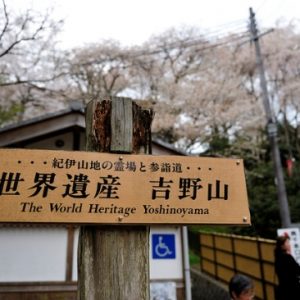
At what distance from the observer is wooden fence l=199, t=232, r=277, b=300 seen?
22.5 feet

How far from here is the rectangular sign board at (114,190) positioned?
164cm

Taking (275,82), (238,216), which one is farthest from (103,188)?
(275,82)

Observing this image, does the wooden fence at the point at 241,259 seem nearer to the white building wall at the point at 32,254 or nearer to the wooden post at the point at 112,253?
the white building wall at the point at 32,254

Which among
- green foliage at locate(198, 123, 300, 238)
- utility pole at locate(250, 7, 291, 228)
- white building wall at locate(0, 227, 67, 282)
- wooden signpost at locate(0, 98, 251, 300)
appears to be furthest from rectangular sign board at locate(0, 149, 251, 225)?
green foliage at locate(198, 123, 300, 238)

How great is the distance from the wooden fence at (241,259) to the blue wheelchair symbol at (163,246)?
2142mm

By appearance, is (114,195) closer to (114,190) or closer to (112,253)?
(114,190)

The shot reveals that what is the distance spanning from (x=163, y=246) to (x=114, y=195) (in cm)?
506

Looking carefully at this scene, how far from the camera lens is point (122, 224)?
167 centimetres

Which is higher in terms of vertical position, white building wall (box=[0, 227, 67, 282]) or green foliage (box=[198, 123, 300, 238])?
green foliage (box=[198, 123, 300, 238])

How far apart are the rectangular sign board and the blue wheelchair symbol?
4808 mm

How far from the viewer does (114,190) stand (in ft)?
5.65

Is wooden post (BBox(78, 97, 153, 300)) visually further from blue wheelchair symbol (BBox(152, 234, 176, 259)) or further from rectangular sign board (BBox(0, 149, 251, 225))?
blue wheelchair symbol (BBox(152, 234, 176, 259))

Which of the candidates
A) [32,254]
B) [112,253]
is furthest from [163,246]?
[112,253]

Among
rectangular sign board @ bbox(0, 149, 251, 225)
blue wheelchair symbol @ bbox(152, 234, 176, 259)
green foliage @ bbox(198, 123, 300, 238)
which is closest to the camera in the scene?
rectangular sign board @ bbox(0, 149, 251, 225)
